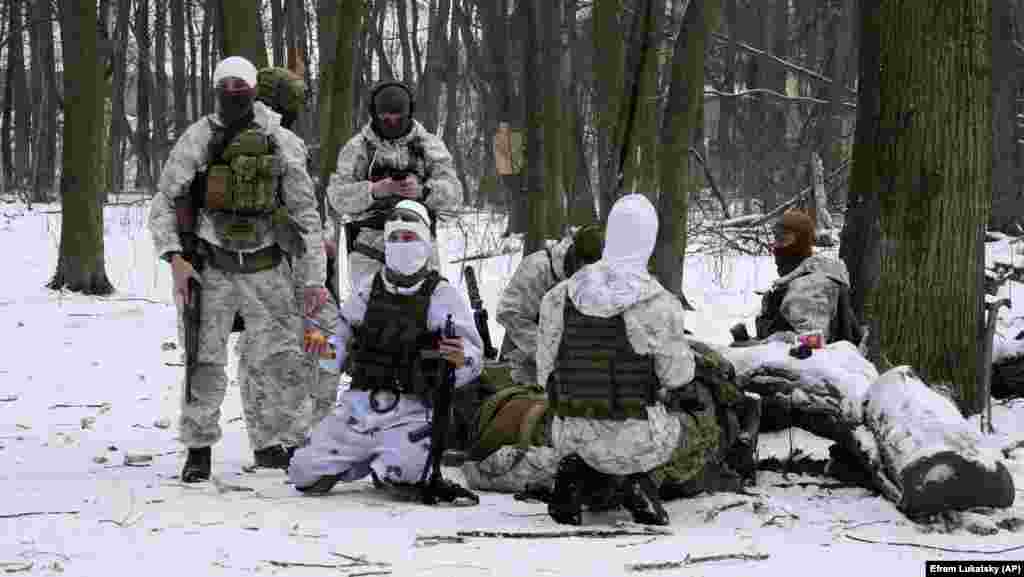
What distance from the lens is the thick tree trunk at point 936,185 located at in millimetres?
6004

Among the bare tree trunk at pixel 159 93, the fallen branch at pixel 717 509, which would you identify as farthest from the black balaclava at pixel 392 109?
the bare tree trunk at pixel 159 93

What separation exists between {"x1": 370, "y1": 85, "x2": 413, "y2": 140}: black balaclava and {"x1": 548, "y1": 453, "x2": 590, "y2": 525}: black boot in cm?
244

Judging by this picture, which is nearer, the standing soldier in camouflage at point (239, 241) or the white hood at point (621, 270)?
the white hood at point (621, 270)

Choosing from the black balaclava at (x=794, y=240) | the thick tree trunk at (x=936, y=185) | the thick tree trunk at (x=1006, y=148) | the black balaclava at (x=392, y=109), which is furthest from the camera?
the thick tree trunk at (x=1006, y=148)

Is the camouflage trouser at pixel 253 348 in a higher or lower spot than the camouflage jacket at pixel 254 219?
lower

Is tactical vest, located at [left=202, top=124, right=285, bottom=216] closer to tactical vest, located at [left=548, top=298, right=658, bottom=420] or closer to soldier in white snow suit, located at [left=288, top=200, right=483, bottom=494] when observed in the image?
soldier in white snow suit, located at [left=288, top=200, right=483, bottom=494]

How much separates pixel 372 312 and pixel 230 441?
68.8 inches

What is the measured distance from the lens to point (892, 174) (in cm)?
611

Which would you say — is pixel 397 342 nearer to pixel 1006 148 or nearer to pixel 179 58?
pixel 1006 148

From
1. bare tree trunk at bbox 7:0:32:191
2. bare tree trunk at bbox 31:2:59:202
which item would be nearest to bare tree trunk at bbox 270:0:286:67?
bare tree trunk at bbox 31:2:59:202

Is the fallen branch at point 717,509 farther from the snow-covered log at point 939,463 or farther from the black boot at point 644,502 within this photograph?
the snow-covered log at point 939,463

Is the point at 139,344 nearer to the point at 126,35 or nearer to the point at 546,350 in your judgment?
the point at 546,350

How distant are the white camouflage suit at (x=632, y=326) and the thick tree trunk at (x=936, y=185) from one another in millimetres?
1967

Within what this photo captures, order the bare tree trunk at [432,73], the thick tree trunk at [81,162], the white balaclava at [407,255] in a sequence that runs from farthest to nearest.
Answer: the bare tree trunk at [432,73]
the thick tree trunk at [81,162]
the white balaclava at [407,255]
